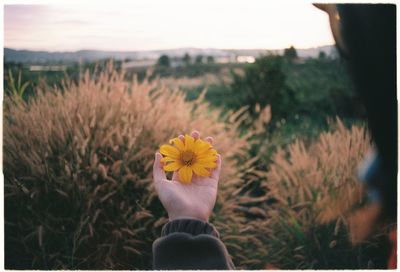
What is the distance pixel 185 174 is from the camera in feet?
6.19

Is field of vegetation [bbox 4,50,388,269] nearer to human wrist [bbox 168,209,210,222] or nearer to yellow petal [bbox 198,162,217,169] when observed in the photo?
yellow petal [bbox 198,162,217,169]

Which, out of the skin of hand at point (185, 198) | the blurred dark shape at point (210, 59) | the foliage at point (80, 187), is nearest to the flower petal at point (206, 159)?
the skin of hand at point (185, 198)

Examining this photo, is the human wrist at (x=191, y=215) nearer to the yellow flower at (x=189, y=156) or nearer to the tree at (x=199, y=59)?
the yellow flower at (x=189, y=156)

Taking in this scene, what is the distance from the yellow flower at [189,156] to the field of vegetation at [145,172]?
2.07 feet

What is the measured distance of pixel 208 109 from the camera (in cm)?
345

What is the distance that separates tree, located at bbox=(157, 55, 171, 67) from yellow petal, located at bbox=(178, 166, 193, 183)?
54.1 inches

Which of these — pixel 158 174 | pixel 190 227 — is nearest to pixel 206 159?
pixel 158 174

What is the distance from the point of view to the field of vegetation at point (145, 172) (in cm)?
276

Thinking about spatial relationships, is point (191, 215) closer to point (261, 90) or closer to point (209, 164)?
point (209, 164)

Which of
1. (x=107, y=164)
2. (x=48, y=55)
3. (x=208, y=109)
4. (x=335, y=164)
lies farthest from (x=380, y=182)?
(x=48, y=55)

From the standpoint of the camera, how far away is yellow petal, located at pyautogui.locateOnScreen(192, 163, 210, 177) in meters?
1.80

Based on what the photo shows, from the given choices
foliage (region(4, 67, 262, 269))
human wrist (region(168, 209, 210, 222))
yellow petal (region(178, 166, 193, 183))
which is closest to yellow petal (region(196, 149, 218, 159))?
yellow petal (region(178, 166, 193, 183))

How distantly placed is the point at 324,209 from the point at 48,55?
1.80 meters

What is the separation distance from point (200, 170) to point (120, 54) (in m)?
1.47
